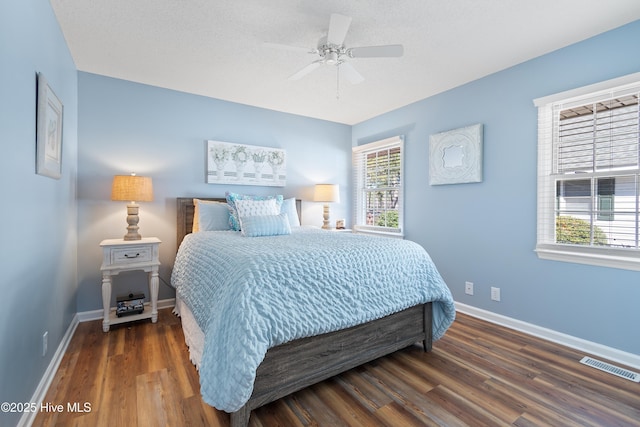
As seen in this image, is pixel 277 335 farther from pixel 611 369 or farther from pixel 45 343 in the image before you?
pixel 611 369

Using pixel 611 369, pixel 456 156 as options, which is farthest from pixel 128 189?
pixel 611 369

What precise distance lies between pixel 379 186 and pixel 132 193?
311 centimetres

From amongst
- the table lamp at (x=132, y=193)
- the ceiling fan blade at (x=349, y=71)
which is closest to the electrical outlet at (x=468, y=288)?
the ceiling fan blade at (x=349, y=71)

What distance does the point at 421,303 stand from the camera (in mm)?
2266

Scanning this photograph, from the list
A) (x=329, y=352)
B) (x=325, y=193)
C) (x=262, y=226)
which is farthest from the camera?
(x=325, y=193)

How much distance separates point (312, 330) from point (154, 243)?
202 centimetres

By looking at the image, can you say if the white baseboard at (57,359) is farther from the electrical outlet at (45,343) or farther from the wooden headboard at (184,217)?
the wooden headboard at (184,217)

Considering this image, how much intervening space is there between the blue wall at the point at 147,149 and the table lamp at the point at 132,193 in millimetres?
299

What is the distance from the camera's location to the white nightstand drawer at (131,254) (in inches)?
108

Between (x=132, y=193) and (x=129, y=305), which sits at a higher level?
(x=132, y=193)

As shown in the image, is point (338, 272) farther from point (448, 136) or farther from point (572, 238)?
point (448, 136)

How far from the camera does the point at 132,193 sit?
2822 millimetres

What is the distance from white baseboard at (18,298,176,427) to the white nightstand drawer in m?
0.66

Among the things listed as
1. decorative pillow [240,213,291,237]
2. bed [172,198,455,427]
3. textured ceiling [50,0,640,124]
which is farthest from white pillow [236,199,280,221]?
textured ceiling [50,0,640,124]
